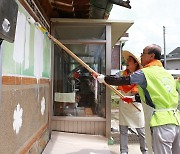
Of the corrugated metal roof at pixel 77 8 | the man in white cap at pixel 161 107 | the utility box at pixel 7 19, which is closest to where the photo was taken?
the utility box at pixel 7 19

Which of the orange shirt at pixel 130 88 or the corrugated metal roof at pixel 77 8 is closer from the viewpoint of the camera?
the orange shirt at pixel 130 88

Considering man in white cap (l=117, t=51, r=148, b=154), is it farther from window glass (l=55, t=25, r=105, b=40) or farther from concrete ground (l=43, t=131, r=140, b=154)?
window glass (l=55, t=25, r=105, b=40)

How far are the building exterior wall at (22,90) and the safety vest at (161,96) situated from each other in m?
1.36

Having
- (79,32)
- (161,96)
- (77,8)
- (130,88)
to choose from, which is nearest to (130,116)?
(130,88)

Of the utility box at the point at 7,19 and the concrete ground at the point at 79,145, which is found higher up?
the utility box at the point at 7,19

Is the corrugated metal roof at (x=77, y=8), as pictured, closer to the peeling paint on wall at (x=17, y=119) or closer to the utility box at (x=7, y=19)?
the peeling paint on wall at (x=17, y=119)

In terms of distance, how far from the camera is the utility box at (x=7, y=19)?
4.33 ft

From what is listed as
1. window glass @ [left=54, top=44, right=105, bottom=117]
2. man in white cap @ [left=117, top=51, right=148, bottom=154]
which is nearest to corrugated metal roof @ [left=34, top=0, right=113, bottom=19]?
window glass @ [left=54, top=44, right=105, bottom=117]

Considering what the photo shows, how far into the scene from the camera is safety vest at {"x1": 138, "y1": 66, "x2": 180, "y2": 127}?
2541mm

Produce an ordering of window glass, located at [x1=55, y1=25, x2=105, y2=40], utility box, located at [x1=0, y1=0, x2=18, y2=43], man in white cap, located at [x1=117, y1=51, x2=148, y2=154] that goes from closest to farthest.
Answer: utility box, located at [x1=0, y1=0, x2=18, y2=43] < man in white cap, located at [x1=117, y1=51, x2=148, y2=154] < window glass, located at [x1=55, y1=25, x2=105, y2=40]

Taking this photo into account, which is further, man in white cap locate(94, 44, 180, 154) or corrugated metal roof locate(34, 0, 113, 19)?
corrugated metal roof locate(34, 0, 113, 19)

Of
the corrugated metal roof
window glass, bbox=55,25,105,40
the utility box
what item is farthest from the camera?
window glass, bbox=55,25,105,40

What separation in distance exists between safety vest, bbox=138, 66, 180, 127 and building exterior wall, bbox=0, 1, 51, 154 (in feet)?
4.46

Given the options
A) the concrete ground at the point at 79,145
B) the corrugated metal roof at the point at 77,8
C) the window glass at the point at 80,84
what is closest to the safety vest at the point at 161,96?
the concrete ground at the point at 79,145
